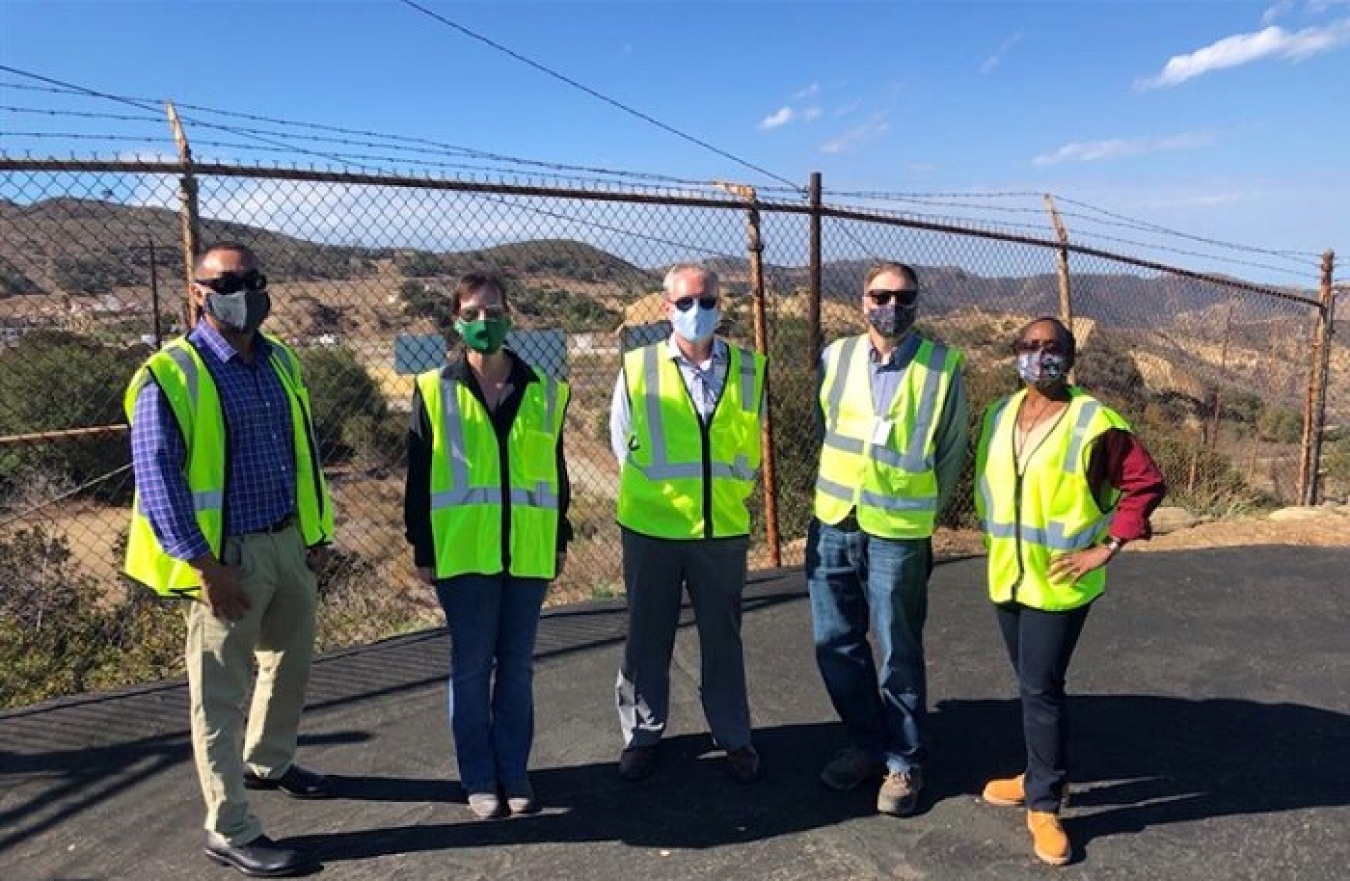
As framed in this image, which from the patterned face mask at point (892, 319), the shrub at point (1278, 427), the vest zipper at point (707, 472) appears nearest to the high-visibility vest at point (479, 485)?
the vest zipper at point (707, 472)

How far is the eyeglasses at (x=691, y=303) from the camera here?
3.59 m

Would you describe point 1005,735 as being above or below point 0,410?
below

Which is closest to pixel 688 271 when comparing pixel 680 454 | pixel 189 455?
pixel 680 454

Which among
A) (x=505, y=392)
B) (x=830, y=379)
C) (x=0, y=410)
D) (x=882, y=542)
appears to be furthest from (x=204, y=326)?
(x=0, y=410)

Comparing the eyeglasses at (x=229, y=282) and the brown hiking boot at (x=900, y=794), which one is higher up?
the eyeglasses at (x=229, y=282)

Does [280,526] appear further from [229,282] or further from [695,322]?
[695,322]

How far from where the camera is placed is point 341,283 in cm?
650

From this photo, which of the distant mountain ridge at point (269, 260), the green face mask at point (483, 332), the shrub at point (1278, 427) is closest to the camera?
the green face mask at point (483, 332)

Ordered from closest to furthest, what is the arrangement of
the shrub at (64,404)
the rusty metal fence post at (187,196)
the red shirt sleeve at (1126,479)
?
1. the red shirt sleeve at (1126,479)
2. the rusty metal fence post at (187,196)
3. the shrub at (64,404)

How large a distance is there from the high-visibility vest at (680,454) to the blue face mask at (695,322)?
0.33 ft

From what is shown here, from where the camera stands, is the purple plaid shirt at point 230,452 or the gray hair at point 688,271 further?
the gray hair at point 688,271

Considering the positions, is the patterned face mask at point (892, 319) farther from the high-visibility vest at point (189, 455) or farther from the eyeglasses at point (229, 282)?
the high-visibility vest at point (189, 455)

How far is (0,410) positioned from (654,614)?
9.09m

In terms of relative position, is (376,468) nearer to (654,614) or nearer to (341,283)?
(341,283)
